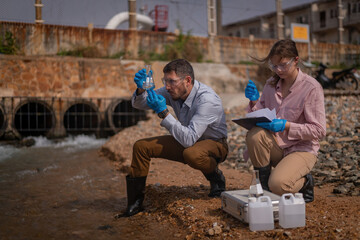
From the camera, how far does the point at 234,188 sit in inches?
127

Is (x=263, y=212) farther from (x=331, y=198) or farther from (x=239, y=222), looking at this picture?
(x=331, y=198)

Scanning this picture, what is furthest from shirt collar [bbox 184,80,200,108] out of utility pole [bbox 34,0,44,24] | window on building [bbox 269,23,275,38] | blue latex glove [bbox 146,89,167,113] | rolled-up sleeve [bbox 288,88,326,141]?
window on building [bbox 269,23,275,38]

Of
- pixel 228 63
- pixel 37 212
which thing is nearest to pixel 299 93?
pixel 37 212

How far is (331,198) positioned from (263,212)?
3.50ft

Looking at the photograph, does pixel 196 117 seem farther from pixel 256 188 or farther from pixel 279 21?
pixel 279 21

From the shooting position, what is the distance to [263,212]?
2.04 m

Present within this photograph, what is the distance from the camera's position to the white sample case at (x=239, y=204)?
83.7 inches

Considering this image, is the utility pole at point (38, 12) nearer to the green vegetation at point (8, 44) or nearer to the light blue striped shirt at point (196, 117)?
the green vegetation at point (8, 44)

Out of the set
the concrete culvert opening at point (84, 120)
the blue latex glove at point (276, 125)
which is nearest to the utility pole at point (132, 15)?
the concrete culvert opening at point (84, 120)

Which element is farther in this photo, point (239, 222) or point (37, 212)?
point (37, 212)

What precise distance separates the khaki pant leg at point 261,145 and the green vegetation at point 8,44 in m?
8.48

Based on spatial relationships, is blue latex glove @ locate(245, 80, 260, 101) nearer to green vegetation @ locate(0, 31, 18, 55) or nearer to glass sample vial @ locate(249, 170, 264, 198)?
glass sample vial @ locate(249, 170, 264, 198)

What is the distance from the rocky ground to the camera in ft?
6.85

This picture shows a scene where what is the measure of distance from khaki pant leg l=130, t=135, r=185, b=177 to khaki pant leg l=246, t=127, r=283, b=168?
1.77 feet
